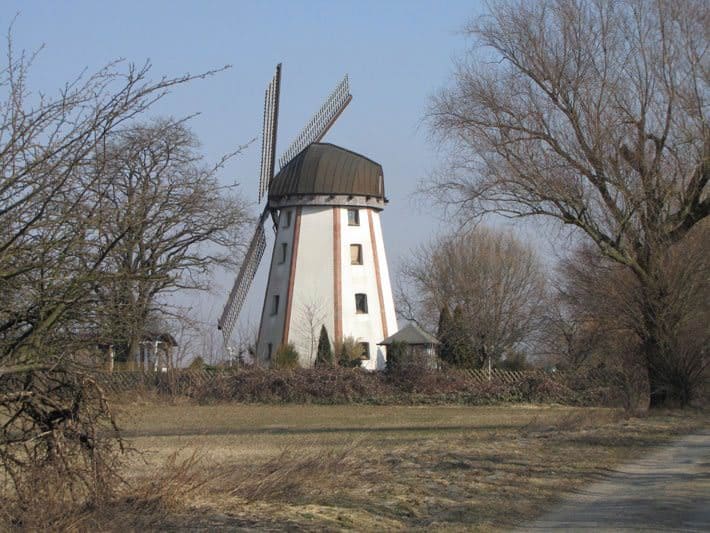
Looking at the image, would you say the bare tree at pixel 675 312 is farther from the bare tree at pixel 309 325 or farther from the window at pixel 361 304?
the window at pixel 361 304

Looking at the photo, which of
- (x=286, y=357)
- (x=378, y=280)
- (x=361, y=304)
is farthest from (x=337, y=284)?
(x=286, y=357)

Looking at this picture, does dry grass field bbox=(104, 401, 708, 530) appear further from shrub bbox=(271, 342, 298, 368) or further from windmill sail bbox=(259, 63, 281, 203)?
windmill sail bbox=(259, 63, 281, 203)

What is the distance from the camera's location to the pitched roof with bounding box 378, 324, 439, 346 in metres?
52.9

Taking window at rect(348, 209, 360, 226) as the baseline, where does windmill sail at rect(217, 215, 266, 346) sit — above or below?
below

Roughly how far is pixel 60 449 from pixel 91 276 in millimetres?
1475

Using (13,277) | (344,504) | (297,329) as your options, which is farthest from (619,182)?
(297,329)

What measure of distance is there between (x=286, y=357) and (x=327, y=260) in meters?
6.61

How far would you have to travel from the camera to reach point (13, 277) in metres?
7.36

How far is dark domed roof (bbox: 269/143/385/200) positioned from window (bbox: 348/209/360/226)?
0.96 metres

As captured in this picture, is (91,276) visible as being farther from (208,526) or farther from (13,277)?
(208,526)

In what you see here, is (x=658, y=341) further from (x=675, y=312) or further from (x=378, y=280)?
(x=378, y=280)

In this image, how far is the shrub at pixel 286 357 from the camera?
49172 mm

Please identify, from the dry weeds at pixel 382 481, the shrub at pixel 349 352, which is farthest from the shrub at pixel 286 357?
the dry weeds at pixel 382 481

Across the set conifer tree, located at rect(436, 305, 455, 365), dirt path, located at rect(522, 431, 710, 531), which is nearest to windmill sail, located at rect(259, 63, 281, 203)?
conifer tree, located at rect(436, 305, 455, 365)
